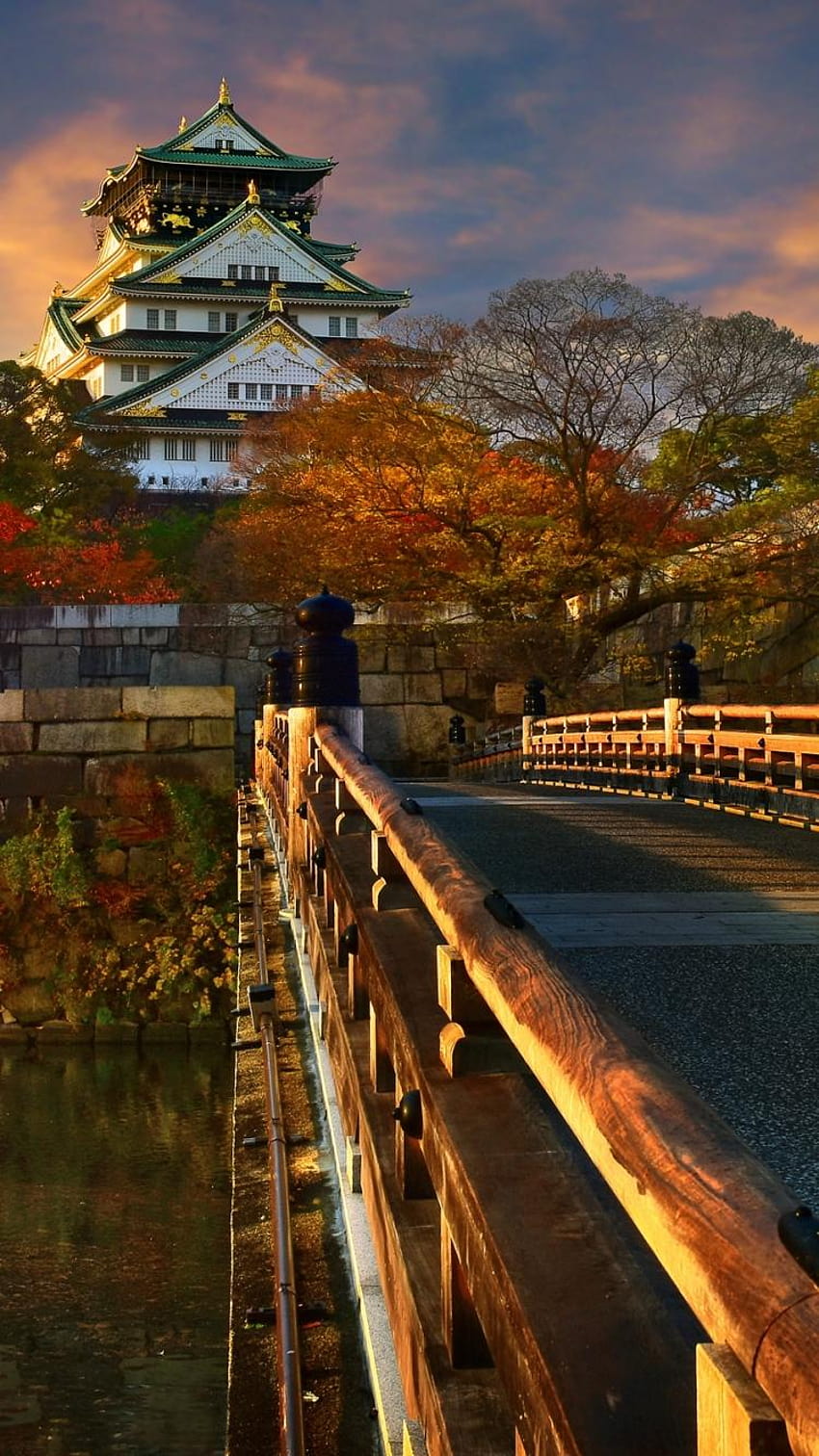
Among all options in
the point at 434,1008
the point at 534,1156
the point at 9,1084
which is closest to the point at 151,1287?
the point at 9,1084

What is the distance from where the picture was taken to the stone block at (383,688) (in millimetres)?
26484

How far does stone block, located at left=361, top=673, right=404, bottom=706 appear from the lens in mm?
26484

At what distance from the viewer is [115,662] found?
27516 mm

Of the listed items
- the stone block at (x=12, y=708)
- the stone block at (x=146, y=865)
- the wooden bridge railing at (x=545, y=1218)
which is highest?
the stone block at (x=12, y=708)

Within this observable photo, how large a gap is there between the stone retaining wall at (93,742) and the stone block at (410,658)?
7.59 meters

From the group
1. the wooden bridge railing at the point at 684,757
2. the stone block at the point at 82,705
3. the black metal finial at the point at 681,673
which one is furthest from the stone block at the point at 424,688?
the black metal finial at the point at 681,673

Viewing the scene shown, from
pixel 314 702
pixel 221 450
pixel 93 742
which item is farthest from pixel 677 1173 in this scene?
pixel 221 450

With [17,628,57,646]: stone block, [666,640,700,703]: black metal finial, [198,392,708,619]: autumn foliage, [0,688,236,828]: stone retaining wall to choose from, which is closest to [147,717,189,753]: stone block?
[0,688,236,828]: stone retaining wall

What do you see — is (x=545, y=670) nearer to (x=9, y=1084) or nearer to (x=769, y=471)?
(x=769, y=471)

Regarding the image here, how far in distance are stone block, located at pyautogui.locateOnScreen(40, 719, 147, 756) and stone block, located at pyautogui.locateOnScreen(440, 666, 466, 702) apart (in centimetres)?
854

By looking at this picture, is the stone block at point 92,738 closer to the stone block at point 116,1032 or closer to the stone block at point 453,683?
the stone block at point 116,1032

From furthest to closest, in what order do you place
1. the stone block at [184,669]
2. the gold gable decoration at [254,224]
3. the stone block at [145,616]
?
the gold gable decoration at [254,224]
the stone block at [145,616]
the stone block at [184,669]

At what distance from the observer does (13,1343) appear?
30.3 feet

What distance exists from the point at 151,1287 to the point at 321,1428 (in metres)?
7.35
